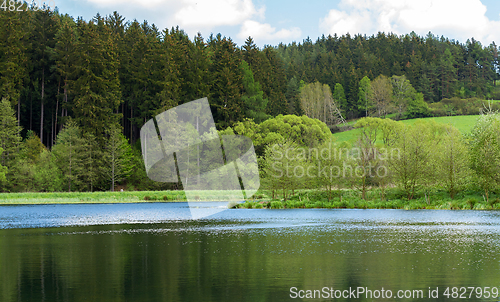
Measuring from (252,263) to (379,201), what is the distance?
41.1 meters

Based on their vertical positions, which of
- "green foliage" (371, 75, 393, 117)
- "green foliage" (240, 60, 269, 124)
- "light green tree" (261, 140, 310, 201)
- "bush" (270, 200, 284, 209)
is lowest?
"bush" (270, 200, 284, 209)

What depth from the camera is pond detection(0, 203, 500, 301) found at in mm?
14125

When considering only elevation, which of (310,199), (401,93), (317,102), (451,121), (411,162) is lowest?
(310,199)

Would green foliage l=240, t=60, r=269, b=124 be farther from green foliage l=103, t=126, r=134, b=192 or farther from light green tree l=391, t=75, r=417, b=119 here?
Result: light green tree l=391, t=75, r=417, b=119

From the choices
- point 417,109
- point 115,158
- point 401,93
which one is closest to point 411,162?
point 115,158

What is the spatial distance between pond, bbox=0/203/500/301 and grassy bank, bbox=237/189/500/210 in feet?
62.1

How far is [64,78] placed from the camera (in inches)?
3381

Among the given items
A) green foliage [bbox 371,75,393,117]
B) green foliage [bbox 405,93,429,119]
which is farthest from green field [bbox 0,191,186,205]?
green foliage [bbox 405,93,429,119]

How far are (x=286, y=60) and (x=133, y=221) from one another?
442 feet

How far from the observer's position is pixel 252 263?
19.4m

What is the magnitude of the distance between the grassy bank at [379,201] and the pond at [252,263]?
18938 millimetres

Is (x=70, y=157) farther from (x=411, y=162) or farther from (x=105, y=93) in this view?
(x=411, y=162)

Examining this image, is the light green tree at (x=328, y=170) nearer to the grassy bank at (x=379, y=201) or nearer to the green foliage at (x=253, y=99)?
the grassy bank at (x=379, y=201)

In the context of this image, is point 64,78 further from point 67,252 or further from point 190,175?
point 67,252
